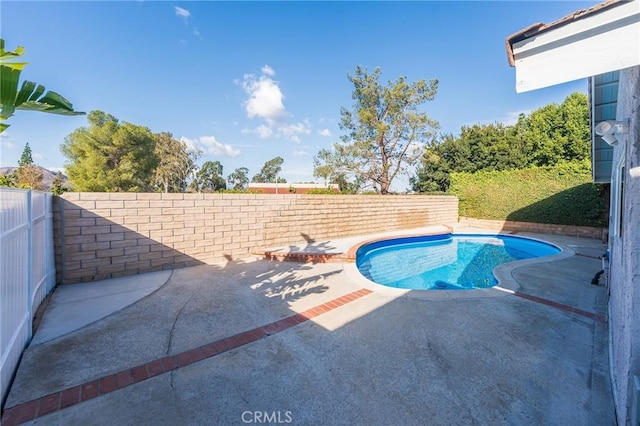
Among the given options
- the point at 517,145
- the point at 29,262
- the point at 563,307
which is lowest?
the point at 563,307

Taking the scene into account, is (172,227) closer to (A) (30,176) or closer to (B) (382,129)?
(B) (382,129)

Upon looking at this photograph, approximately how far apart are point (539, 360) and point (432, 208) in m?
15.0

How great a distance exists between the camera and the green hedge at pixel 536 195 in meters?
13.7

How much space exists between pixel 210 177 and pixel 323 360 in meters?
56.2

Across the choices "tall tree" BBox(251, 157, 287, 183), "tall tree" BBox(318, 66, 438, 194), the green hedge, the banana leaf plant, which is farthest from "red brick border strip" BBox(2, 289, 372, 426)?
"tall tree" BBox(251, 157, 287, 183)

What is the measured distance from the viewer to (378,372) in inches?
120

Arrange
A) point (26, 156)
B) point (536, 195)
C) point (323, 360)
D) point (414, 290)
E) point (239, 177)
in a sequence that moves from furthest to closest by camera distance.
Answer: point (239, 177)
point (26, 156)
point (536, 195)
point (414, 290)
point (323, 360)

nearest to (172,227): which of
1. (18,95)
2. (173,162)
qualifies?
(18,95)

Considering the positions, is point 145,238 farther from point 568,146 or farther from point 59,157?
point 568,146

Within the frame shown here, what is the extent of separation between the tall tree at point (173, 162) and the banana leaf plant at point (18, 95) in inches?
1509

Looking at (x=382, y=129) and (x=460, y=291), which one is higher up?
(x=382, y=129)

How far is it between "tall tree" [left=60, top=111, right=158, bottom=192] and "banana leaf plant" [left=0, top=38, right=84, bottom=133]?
82.2 ft

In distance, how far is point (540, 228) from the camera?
15.3 meters

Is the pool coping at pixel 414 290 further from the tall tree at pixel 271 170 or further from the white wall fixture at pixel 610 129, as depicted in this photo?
the tall tree at pixel 271 170
